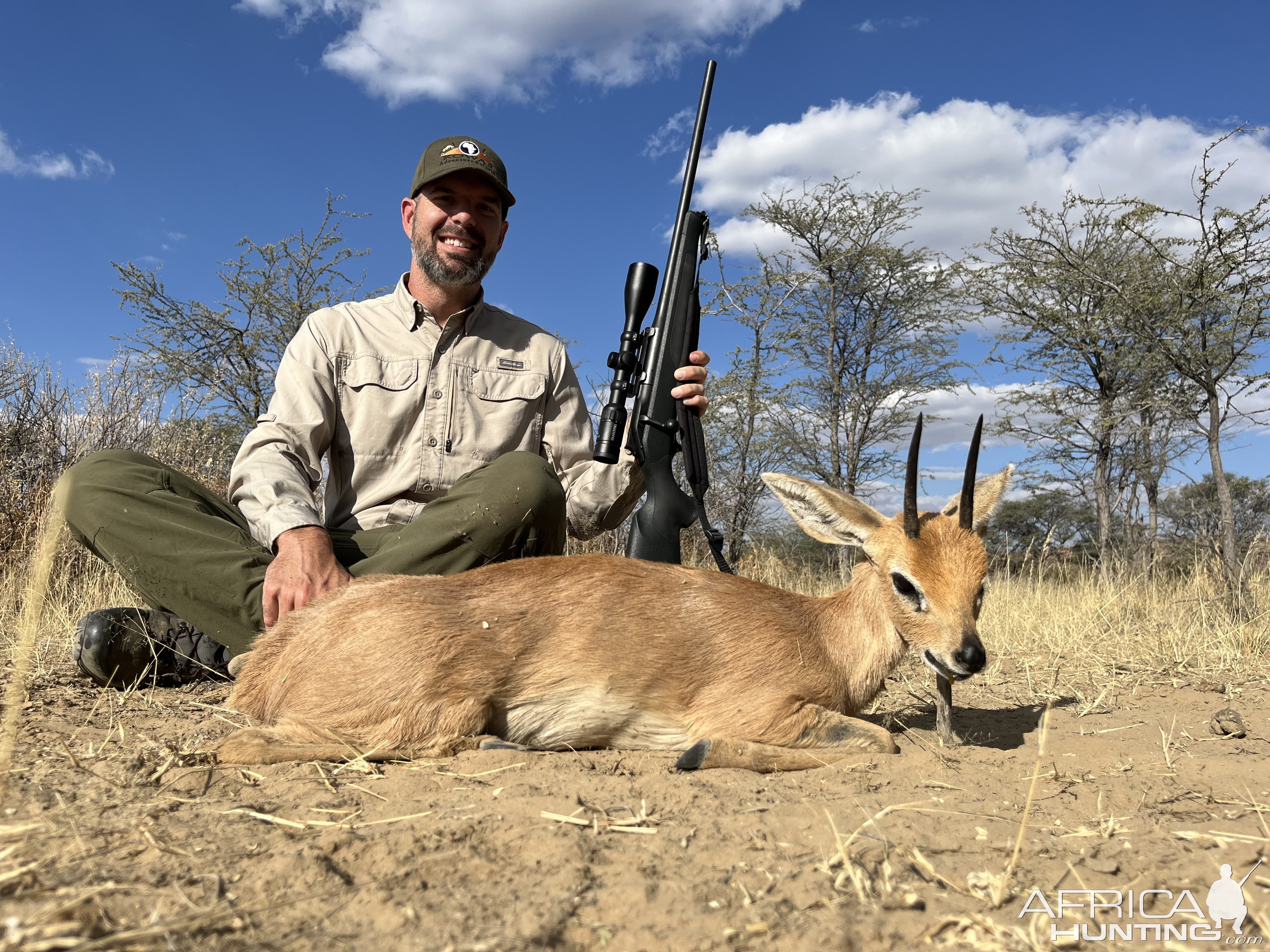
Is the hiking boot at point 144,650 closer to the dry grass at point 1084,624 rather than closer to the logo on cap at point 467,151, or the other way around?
the dry grass at point 1084,624

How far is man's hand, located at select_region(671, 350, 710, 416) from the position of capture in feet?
16.5

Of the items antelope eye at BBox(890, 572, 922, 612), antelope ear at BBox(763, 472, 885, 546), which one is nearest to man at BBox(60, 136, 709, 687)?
antelope ear at BBox(763, 472, 885, 546)

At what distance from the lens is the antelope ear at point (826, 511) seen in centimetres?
375

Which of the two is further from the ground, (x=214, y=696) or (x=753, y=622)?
(x=753, y=622)

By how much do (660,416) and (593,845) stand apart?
3083 millimetres

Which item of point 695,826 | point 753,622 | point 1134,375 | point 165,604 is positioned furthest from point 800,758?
point 1134,375

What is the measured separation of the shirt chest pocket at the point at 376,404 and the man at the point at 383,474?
11mm

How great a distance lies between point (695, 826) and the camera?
8.19ft

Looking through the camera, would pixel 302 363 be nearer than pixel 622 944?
No

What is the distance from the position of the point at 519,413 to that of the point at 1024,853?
3.90 metres

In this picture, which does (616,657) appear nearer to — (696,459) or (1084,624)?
(696,459)

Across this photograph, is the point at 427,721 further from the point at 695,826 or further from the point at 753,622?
the point at 753,622

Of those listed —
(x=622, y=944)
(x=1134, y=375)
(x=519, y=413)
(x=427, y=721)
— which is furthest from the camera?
(x=1134, y=375)

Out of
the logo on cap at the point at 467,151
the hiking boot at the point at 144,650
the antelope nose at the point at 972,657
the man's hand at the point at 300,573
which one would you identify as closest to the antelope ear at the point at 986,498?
the antelope nose at the point at 972,657
